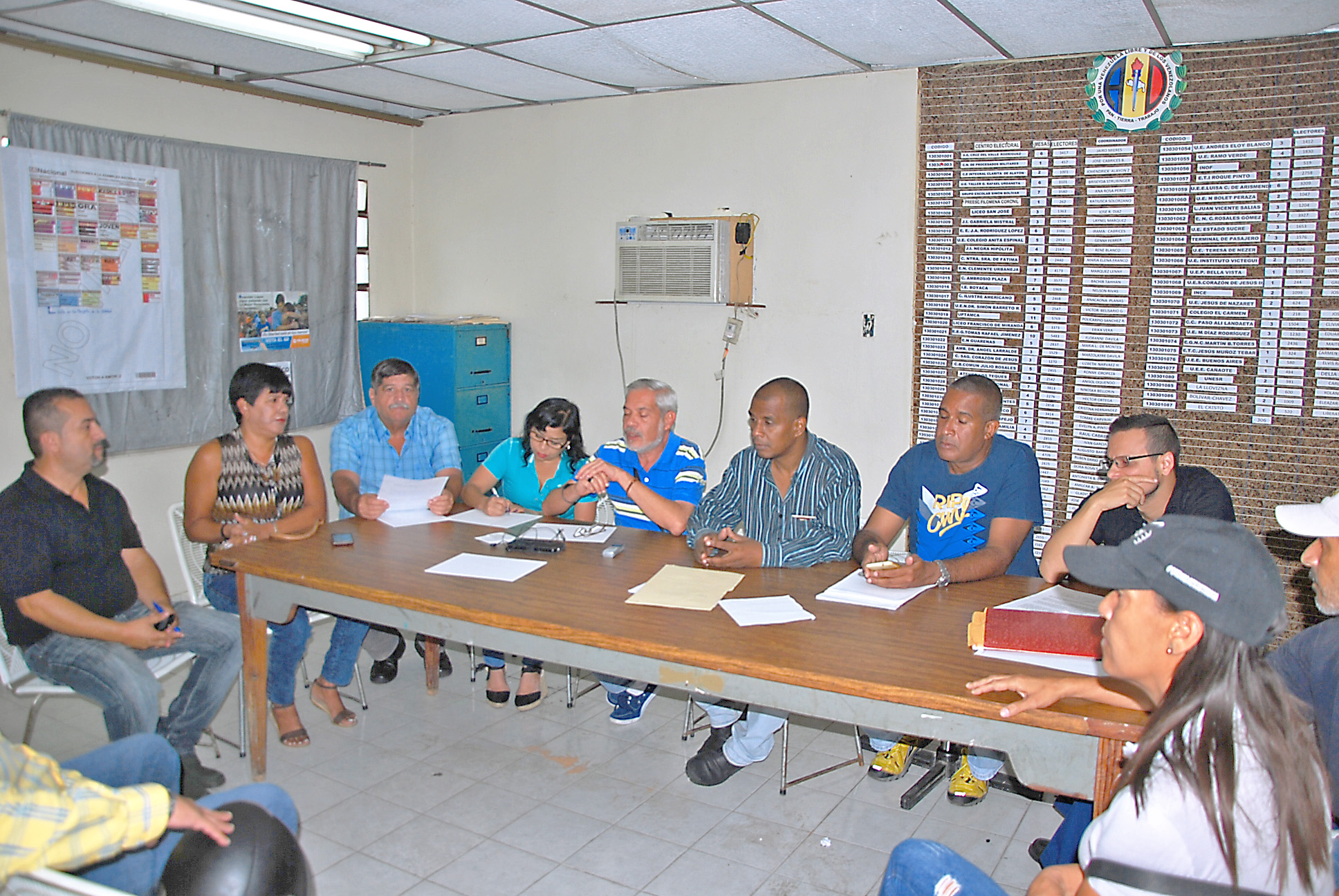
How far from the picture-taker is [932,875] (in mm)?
1701

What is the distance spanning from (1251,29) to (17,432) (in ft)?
17.8

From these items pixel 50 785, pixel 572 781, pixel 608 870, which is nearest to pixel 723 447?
pixel 572 781

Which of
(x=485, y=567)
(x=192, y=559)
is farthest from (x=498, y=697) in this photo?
(x=192, y=559)

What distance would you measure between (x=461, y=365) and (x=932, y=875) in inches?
173

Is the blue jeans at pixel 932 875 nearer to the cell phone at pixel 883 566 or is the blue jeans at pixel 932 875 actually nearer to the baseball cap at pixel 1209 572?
the baseball cap at pixel 1209 572

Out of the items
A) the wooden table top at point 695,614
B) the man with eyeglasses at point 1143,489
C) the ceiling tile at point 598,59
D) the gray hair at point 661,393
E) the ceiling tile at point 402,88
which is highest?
the ceiling tile at point 402,88

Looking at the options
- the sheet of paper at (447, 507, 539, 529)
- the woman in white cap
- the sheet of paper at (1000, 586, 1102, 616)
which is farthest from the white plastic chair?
the woman in white cap

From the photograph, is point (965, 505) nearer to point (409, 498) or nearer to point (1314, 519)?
point (1314, 519)

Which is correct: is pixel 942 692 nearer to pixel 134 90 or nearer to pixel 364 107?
pixel 134 90

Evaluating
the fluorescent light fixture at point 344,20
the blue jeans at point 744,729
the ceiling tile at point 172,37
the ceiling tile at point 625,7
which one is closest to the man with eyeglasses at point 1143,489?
the blue jeans at point 744,729

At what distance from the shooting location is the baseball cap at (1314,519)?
76.5 inches

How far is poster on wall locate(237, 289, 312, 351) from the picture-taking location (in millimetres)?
5242

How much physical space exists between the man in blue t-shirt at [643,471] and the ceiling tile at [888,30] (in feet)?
4.94

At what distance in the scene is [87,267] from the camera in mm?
4547
